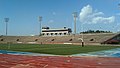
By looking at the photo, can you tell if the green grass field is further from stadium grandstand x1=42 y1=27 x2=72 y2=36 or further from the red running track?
stadium grandstand x1=42 y1=27 x2=72 y2=36

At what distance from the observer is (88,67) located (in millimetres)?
15016

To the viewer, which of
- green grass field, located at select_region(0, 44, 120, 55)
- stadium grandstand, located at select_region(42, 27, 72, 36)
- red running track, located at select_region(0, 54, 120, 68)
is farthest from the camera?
stadium grandstand, located at select_region(42, 27, 72, 36)

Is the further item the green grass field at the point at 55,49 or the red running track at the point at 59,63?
the green grass field at the point at 55,49

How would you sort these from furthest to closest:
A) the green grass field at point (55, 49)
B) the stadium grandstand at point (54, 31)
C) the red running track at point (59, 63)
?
the stadium grandstand at point (54, 31) < the green grass field at point (55, 49) < the red running track at point (59, 63)

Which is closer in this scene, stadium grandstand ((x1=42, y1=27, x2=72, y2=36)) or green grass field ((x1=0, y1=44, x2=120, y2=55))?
green grass field ((x1=0, y1=44, x2=120, y2=55))

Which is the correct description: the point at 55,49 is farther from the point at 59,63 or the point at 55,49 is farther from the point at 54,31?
the point at 54,31

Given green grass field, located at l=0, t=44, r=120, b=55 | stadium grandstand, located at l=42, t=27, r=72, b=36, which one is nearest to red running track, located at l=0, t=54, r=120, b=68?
green grass field, located at l=0, t=44, r=120, b=55

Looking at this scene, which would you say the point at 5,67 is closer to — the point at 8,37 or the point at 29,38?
the point at 29,38

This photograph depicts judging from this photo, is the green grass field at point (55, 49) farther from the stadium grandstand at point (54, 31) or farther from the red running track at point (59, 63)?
the stadium grandstand at point (54, 31)

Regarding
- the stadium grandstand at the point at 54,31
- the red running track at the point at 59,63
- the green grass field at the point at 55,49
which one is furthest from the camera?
the stadium grandstand at the point at 54,31

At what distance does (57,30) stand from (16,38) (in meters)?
44.3

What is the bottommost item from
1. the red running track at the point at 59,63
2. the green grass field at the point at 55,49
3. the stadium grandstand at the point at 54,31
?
the green grass field at the point at 55,49

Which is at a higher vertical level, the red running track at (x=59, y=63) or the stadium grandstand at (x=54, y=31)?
the stadium grandstand at (x=54, y=31)

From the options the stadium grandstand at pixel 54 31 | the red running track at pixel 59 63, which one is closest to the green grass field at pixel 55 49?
the red running track at pixel 59 63
